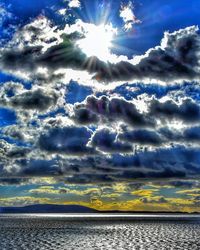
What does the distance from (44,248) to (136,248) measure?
21817 millimetres

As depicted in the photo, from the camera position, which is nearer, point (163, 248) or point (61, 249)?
point (61, 249)

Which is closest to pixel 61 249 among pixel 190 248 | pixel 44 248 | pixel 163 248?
pixel 44 248

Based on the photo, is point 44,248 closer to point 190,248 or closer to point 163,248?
point 163,248

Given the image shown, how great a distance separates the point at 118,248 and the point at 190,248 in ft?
57.9

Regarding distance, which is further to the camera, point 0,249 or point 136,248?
point 136,248

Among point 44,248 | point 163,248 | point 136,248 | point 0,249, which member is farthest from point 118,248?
point 0,249

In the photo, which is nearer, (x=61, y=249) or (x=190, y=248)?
(x=61, y=249)

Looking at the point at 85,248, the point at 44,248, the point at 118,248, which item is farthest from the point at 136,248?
the point at 44,248

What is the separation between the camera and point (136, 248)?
322 ft

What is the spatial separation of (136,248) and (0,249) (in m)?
31.7

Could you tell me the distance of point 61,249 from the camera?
92562mm

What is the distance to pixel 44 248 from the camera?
95.7 metres

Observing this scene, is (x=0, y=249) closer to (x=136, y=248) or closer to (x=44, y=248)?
(x=44, y=248)

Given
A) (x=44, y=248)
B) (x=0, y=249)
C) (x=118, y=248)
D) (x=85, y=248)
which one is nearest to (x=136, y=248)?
(x=118, y=248)
